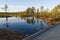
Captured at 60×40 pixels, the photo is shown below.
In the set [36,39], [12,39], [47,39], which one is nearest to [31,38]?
[36,39]

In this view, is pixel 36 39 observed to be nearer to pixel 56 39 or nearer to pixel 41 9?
pixel 56 39

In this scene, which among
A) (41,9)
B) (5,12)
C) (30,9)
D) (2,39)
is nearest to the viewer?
(2,39)

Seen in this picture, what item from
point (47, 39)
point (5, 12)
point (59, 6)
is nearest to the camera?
point (47, 39)

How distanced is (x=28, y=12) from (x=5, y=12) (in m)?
15.6

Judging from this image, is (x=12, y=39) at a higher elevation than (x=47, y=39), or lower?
lower

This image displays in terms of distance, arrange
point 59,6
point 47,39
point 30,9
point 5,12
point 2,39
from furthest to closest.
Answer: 1. point 30,9
2. point 5,12
3. point 59,6
4. point 2,39
5. point 47,39

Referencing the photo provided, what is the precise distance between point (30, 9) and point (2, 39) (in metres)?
98.9

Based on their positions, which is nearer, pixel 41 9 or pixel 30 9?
pixel 41 9

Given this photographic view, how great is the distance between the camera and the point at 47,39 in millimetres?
10172

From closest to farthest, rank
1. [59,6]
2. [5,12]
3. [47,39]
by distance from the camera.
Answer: [47,39]
[59,6]
[5,12]

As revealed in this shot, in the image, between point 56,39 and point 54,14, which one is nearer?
point 56,39

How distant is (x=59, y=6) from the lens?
63469 millimetres

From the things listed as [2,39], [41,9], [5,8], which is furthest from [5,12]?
[2,39]

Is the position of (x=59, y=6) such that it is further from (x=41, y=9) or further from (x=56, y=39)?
(x=56, y=39)
